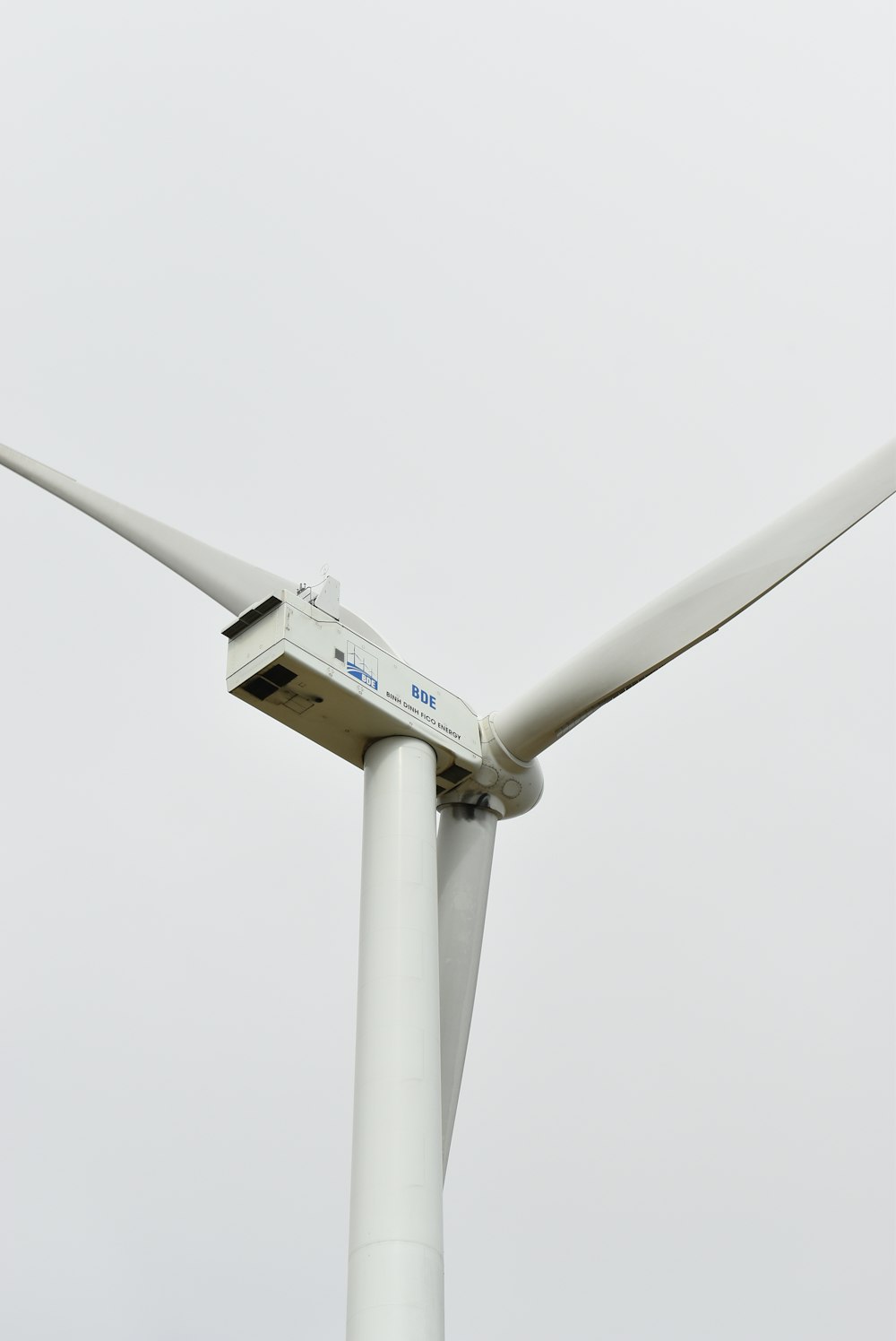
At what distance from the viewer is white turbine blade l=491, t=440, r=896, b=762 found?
18.8m

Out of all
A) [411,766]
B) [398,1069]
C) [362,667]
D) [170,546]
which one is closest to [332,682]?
[362,667]

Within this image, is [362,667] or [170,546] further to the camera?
[170,546]

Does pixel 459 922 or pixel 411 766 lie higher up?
pixel 411 766

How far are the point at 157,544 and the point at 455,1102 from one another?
773 centimetres

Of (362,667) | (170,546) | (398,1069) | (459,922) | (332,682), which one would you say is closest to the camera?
(398,1069)

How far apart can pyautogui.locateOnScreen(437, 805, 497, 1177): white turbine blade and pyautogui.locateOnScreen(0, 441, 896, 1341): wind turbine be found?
20mm

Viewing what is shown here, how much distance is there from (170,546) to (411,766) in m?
4.29

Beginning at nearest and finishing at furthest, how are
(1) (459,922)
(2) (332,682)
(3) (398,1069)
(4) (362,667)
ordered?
1. (3) (398,1069)
2. (2) (332,682)
3. (4) (362,667)
4. (1) (459,922)

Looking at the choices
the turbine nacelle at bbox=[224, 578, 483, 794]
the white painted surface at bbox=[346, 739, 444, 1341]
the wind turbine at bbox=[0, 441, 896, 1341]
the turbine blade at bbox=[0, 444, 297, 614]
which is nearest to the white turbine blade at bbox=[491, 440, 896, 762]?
the wind turbine at bbox=[0, 441, 896, 1341]

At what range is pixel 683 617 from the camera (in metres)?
18.9

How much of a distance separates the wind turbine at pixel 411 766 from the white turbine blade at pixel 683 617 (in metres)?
0.02

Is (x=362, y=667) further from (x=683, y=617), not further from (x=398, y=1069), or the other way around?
(x=398, y=1069)

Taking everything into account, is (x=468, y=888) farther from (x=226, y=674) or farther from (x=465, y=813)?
(x=226, y=674)

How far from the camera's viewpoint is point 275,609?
56.7 feet
